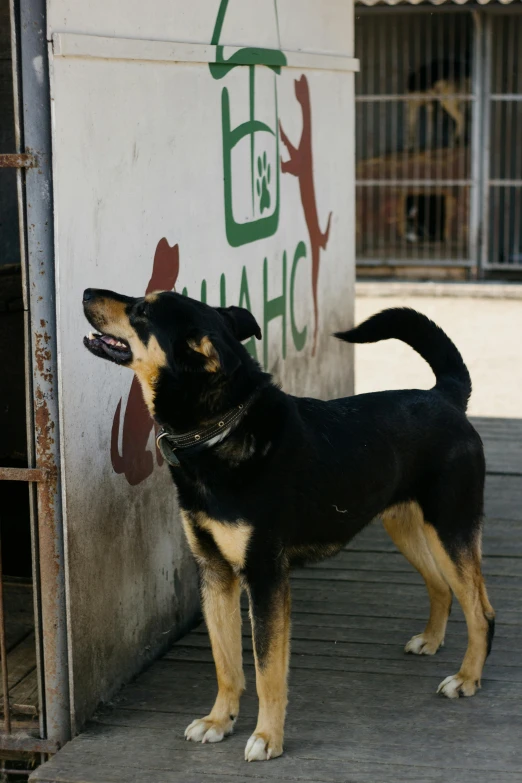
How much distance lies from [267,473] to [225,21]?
2.46m

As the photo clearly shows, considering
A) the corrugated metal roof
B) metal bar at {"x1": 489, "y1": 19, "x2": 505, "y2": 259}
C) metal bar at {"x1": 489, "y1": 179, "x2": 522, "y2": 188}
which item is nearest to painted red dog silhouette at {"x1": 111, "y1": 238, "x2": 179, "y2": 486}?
the corrugated metal roof

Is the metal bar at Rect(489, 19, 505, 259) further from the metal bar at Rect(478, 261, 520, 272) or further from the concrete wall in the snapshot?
the concrete wall

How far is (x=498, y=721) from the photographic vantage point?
161 inches

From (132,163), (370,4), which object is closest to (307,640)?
(132,163)

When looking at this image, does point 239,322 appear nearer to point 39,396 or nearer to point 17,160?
point 39,396

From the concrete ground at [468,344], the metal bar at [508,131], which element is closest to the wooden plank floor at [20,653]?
the concrete ground at [468,344]

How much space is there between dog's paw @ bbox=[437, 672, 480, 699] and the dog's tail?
3.48 feet

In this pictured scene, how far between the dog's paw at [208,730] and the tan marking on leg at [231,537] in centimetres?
60

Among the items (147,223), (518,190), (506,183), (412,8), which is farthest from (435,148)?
(147,223)

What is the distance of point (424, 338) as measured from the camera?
15.3 ft

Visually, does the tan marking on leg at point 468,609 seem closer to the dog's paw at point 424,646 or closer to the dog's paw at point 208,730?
the dog's paw at point 424,646

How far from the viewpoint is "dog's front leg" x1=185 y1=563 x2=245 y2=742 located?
13.2 ft

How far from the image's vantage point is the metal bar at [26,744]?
4004 millimetres

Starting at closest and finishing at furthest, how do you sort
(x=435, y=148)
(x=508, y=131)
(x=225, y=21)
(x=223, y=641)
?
(x=223, y=641), (x=225, y=21), (x=435, y=148), (x=508, y=131)
